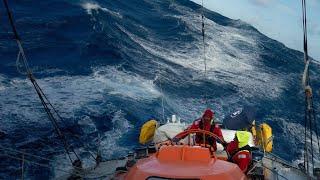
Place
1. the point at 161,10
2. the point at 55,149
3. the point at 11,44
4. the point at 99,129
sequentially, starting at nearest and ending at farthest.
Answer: the point at 55,149, the point at 99,129, the point at 11,44, the point at 161,10

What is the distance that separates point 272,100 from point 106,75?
296 inches

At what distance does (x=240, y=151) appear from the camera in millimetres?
8141

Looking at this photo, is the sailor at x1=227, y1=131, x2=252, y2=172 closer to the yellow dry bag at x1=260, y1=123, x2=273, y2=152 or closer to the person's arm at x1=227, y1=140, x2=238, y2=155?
the person's arm at x1=227, y1=140, x2=238, y2=155

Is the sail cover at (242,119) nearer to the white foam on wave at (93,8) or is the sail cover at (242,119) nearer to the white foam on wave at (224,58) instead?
the white foam on wave at (224,58)

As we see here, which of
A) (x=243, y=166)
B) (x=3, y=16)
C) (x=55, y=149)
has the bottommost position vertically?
(x=55, y=149)

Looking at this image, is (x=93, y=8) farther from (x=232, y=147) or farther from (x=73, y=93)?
(x=232, y=147)

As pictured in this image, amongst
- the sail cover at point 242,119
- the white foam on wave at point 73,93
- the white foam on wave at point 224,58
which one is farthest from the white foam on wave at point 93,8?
the sail cover at point 242,119

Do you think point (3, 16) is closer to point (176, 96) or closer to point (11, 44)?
point (11, 44)

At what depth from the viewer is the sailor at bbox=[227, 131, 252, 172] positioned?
8.09 meters

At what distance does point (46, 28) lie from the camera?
2212cm

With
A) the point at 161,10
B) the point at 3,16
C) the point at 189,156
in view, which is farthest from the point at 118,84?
the point at 161,10

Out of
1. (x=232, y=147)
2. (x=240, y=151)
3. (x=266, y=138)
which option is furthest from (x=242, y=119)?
(x=240, y=151)

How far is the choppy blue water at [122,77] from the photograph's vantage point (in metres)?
12.6

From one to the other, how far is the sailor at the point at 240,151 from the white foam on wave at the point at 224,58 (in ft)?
38.1
